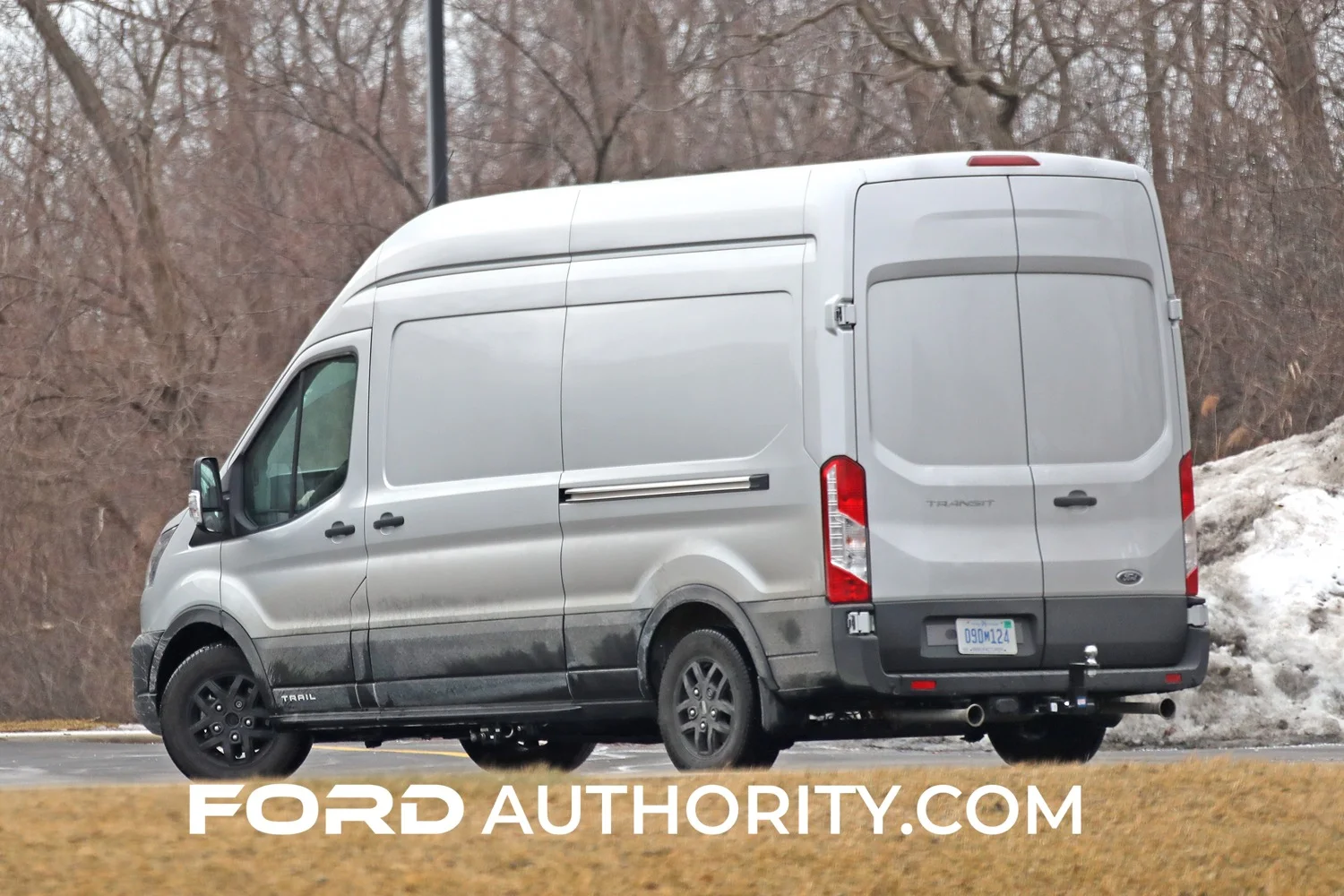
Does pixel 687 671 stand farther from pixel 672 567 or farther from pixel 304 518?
pixel 304 518

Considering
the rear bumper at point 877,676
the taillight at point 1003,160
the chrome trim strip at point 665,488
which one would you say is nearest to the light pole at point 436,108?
the chrome trim strip at point 665,488

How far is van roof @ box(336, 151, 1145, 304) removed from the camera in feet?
31.6

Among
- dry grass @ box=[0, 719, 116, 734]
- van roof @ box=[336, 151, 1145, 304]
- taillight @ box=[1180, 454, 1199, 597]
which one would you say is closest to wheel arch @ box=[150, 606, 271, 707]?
van roof @ box=[336, 151, 1145, 304]

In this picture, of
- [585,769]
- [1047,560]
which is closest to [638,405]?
[1047,560]

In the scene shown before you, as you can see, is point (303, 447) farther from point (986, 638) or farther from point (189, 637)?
point (986, 638)

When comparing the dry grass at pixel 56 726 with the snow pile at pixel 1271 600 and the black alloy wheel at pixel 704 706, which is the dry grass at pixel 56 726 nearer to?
the snow pile at pixel 1271 600

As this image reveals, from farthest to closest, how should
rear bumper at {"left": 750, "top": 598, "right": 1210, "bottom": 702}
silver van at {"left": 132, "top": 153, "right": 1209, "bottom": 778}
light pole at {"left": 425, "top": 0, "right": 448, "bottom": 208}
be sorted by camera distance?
light pole at {"left": 425, "top": 0, "right": 448, "bottom": 208} < silver van at {"left": 132, "top": 153, "right": 1209, "bottom": 778} < rear bumper at {"left": 750, "top": 598, "right": 1210, "bottom": 702}

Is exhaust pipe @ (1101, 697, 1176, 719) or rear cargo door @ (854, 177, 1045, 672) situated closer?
rear cargo door @ (854, 177, 1045, 672)

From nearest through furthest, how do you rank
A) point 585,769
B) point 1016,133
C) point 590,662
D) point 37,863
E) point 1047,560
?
1. point 37,863
2. point 1047,560
3. point 590,662
4. point 585,769
5. point 1016,133

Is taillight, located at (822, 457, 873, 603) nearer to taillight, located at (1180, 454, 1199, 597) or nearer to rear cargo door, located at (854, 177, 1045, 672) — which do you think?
rear cargo door, located at (854, 177, 1045, 672)

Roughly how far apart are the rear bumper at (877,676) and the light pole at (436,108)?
7696 millimetres

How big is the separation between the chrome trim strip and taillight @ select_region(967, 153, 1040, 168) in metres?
1.64

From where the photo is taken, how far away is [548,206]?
34.4ft

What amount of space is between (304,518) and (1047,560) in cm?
386
